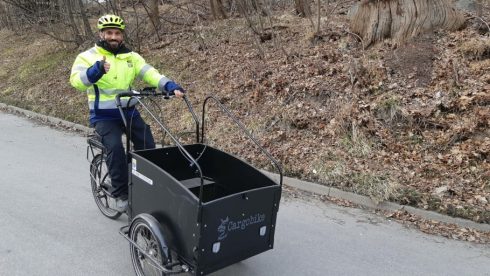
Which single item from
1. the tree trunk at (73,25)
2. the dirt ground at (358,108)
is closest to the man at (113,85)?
the dirt ground at (358,108)

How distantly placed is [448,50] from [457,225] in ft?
12.7

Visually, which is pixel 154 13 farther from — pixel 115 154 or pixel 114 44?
pixel 115 154

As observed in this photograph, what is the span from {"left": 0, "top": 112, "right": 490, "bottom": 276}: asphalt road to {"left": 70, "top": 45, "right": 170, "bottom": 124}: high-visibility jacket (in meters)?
1.27

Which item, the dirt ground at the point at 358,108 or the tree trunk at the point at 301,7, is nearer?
the dirt ground at the point at 358,108

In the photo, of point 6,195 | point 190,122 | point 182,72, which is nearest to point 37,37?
point 182,72

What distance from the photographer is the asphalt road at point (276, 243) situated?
13.5 feet

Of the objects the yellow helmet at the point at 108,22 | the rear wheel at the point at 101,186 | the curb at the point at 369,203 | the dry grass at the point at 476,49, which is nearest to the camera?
the yellow helmet at the point at 108,22

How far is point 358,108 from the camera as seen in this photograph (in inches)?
283

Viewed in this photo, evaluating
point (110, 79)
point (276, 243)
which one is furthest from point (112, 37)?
point (276, 243)

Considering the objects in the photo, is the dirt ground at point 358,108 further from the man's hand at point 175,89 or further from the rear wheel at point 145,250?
the rear wheel at point 145,250

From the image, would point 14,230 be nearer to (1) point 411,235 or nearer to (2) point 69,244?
(2) point 69,244

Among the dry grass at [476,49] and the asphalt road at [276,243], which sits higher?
the dry grass at [476,49]

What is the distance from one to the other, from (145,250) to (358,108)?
4626 millimetres

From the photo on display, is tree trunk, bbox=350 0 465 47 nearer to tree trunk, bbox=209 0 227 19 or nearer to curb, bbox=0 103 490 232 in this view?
curb, bbox=0 103 490 232
